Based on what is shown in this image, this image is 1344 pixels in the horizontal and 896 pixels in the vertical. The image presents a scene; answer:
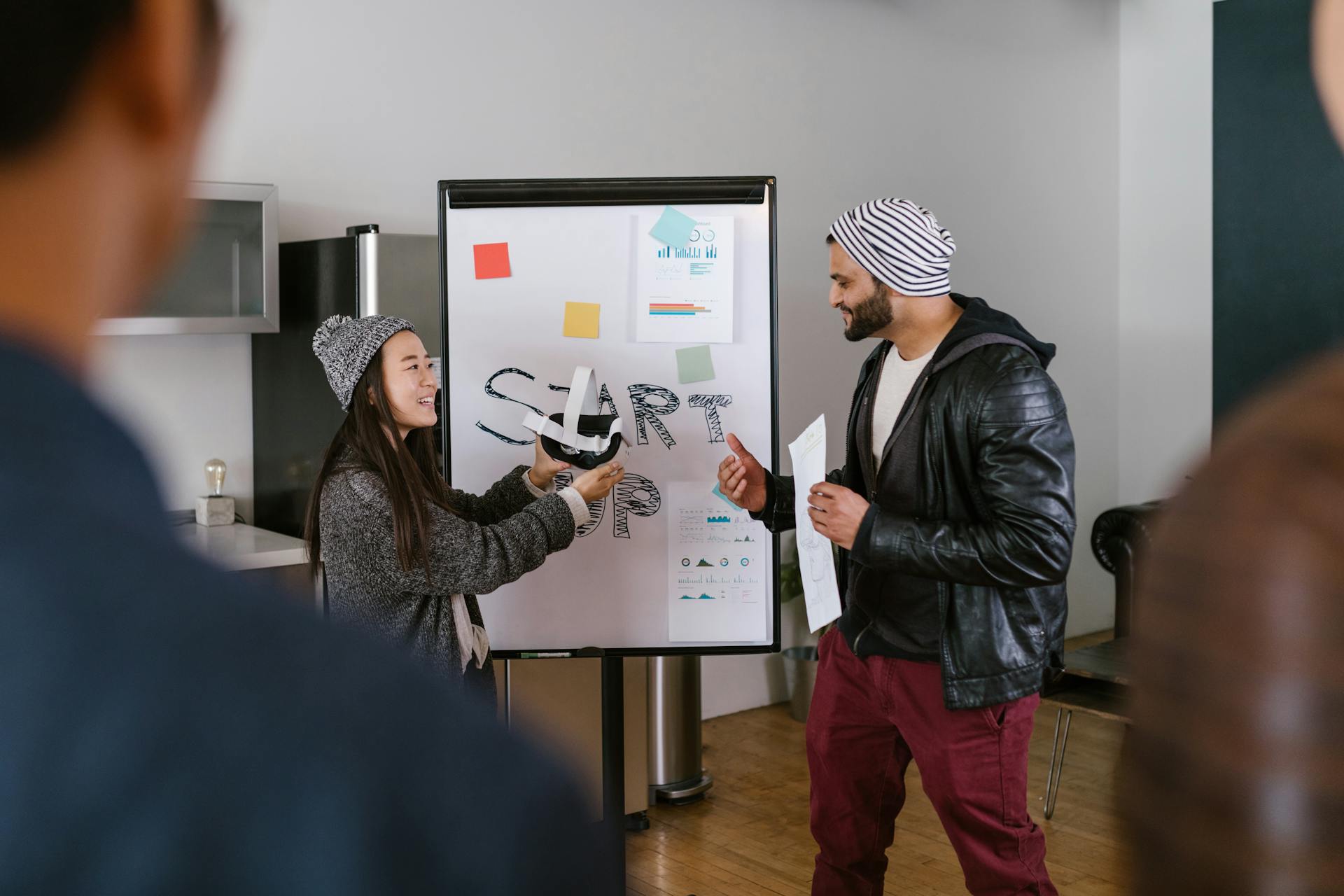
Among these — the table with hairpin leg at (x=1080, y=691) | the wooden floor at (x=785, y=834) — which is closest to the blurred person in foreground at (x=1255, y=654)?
the wooden floor at (x=785, y=834)

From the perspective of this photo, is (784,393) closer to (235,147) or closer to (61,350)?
(235,147)

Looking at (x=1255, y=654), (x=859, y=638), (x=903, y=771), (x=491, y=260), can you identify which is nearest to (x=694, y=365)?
(x=491, y=260)

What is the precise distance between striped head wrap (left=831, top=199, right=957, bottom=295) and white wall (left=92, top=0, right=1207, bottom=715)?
5.32 feet

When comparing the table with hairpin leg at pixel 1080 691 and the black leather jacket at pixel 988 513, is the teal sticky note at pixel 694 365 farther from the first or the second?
the table with hairpin leg at pixel 1080 691

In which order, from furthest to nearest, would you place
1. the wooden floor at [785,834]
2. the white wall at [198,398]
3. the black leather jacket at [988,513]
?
the white wall at [198,398] < the wooden floor at [785,834] < the black leather jacket at [988,513]

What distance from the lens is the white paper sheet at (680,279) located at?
8.50ft

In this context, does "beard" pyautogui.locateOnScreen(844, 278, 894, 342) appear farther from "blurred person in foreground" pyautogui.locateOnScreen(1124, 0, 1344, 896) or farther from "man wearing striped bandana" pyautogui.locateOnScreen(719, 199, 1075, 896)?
"blurred person in foreground" pyautogui.locateOnScreen(1124, 0, 1344, 896)

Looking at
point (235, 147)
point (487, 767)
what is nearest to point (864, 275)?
point (235, 147)

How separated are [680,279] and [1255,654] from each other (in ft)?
7.91

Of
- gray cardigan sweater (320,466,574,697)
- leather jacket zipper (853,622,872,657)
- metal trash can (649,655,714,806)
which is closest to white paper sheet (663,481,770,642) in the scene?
leather jacket zipper (853,622,872,657)

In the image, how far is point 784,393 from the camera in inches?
186

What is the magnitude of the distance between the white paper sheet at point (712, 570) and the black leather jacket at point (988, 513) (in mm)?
424

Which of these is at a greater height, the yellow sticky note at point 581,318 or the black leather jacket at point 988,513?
the yellow sticky note at point 581,318

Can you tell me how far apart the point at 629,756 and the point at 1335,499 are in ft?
11.4
